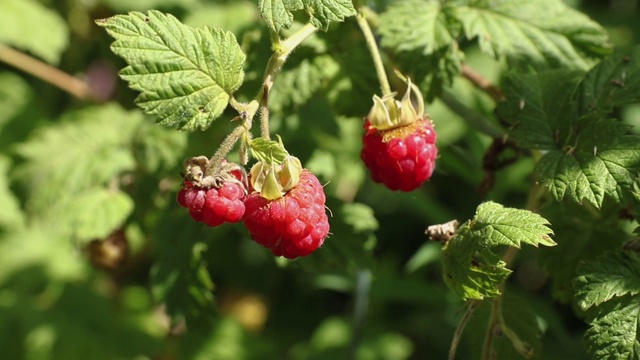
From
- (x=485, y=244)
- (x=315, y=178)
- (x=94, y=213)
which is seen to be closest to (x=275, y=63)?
(x=315, y=178)

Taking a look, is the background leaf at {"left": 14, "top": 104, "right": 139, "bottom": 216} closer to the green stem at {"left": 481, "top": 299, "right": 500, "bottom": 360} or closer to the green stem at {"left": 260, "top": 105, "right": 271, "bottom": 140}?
the green stem at {"left": 260, "top": 105, "right": 271, "bottom": 140}

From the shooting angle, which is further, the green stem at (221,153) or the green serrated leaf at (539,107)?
the green serrated leaf at (539,107)

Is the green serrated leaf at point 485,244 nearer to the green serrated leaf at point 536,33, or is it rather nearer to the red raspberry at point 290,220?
the red raspberry at point 290,220

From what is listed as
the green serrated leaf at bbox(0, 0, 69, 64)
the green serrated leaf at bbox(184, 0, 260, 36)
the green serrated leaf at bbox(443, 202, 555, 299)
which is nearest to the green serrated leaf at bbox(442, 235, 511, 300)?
the green serrated leaf at bbox(443, 202, 555, 299)

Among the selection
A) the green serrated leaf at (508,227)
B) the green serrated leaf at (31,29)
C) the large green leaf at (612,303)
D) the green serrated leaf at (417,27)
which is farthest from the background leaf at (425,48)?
the green serrated leaf at (31,29)

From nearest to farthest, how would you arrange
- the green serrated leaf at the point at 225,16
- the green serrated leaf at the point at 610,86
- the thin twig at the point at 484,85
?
the green serrated leaf at the point at 610,86, the thin twig at the point at 484,85, the green serrated leaf at the point at 225,16

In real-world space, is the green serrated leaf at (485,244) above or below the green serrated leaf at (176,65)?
below
